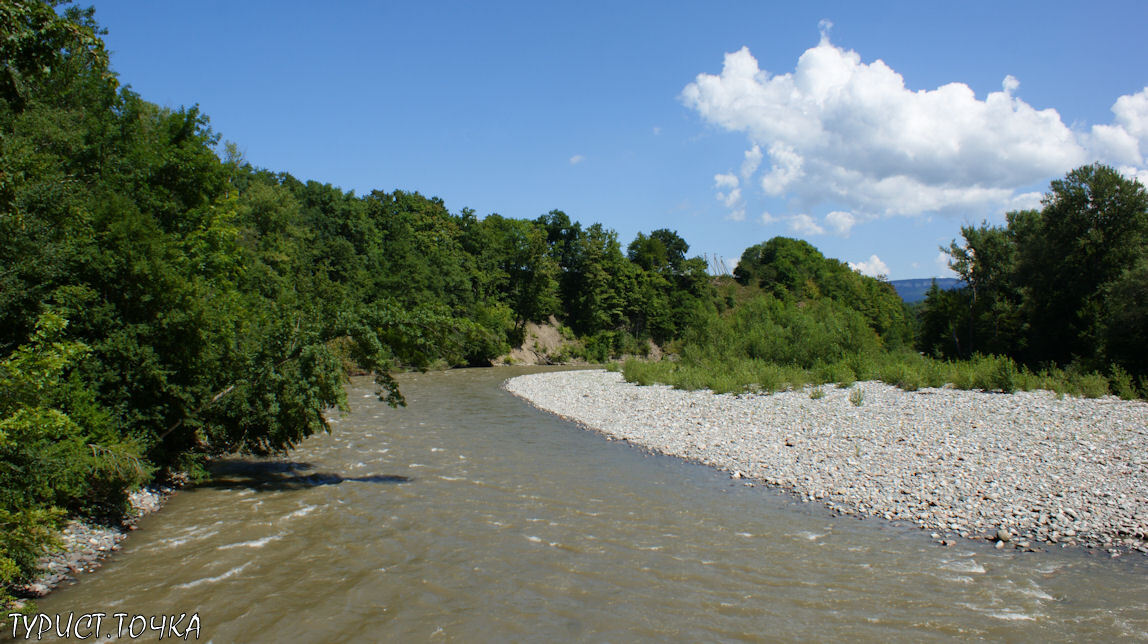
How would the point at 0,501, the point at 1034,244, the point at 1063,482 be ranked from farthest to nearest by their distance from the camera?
the point at 1034,244, the point at 1063,482, the point at 0,501

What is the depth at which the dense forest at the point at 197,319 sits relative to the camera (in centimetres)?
704

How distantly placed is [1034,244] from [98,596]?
42.9 m

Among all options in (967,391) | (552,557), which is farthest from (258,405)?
(967,391)

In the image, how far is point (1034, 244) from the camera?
112ft

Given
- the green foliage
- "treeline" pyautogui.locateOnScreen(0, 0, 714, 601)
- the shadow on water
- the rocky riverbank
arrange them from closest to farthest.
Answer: "treeline" pyautogui.locateOnScreen(0, 0, 714, 601), the rocky riverbank, the shadow on water, the green foliage

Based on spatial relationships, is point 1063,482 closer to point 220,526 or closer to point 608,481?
point 608,481

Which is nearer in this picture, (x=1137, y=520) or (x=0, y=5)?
(x=0, y=5)

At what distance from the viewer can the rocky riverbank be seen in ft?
25.6

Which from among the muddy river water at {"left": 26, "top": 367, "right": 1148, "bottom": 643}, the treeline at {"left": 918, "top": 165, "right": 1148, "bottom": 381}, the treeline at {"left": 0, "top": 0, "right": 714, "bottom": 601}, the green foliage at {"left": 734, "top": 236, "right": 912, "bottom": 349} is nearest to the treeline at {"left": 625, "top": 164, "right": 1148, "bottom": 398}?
the treeline at {"left": 918, "top": 165, "right": 1148, "bottom": 381}

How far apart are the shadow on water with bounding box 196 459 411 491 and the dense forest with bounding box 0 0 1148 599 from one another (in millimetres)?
630

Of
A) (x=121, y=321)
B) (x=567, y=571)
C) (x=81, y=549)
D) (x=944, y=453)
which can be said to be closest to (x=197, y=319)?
(x=121, y=321)

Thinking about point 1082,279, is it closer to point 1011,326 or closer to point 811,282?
point 1011,326

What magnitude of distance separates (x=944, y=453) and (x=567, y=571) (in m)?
10.4

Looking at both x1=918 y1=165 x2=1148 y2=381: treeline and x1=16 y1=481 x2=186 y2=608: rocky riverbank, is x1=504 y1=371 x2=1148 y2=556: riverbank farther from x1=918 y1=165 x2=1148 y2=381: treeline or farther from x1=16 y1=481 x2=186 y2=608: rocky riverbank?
x1=16 y1=481 x2=186 y2=608: rocky riverbank
